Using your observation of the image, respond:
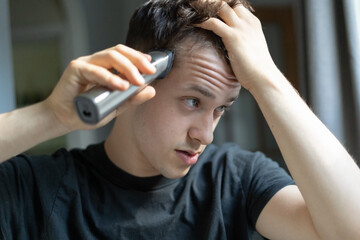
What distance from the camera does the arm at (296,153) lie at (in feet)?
2.72

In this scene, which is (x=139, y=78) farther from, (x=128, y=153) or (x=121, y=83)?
(x=128, y=153)

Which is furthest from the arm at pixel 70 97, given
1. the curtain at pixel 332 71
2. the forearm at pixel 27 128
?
the curtain at pixel 332 71

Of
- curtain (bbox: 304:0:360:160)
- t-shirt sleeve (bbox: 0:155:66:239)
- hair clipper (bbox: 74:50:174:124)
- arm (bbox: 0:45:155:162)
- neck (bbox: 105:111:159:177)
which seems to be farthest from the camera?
curtain (bbox: 304:0:360:160)

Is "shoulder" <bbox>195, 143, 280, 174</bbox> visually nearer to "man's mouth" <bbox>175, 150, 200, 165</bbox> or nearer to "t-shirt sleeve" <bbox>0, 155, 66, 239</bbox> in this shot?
"man's mouth" <bbox>175, 150, 200, 165</bbox>

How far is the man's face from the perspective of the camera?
0.91 m

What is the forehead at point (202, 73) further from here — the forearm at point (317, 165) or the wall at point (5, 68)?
the wall at point (5, 68)

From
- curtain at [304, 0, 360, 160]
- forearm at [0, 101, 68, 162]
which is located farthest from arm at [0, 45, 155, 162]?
curtain at [304, 0, 360, 160]

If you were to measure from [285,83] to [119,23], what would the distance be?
2.30m

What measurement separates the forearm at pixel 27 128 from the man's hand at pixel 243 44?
15.1 inches

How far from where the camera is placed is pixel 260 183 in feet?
3.37

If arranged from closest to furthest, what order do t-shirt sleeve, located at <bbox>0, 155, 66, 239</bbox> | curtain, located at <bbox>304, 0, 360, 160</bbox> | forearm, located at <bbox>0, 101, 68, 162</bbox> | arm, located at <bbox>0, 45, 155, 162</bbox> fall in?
1. arm, located at <bbox>0, 45, 155, 162</bbox>
2. forearm, located at <bbox>0, 101, 68, 162</bbox>
3. t-shirt sleeve, located at <bbox>0, 155, 66, 239</bbox>
4. curtain, located at <bbox>304, 0, 360, 160</bbox>

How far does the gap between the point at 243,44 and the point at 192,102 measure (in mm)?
170

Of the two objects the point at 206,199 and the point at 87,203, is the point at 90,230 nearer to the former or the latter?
the point at 87,203

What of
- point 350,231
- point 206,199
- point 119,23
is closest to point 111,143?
point 206,199
